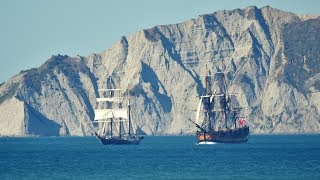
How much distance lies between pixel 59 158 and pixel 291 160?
4147 centimetres

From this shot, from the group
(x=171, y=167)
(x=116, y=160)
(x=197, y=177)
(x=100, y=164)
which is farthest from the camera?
(x=116, y=160)

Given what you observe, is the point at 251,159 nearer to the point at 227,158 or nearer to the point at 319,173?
the point at 227,158

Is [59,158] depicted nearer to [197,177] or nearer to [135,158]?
[135,158]

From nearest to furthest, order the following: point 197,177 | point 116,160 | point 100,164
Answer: point 197,177
point 100,164
point 116,160

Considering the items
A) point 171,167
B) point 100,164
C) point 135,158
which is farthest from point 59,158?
point 171,167

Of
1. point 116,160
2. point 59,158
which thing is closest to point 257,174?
point 116,160

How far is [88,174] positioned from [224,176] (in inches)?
698

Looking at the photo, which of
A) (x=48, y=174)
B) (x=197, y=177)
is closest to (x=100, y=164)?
(x=48, y=174)

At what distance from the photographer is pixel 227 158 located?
601 feet

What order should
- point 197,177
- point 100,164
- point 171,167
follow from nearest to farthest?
point 197,177
point 171,167
point 100,164

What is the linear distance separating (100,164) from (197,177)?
33.4 meters

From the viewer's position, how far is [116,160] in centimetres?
18225

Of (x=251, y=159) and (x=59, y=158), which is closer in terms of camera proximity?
(x=251, y=159)

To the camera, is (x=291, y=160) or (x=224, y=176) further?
(x=291, y=160)
